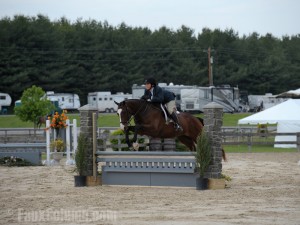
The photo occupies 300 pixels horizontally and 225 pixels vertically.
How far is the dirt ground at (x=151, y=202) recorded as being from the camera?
10.2m

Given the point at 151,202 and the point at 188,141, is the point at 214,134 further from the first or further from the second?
the point at 188,141

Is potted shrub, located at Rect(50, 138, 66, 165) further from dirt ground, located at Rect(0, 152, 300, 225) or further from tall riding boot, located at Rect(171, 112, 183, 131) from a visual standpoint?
tall riding boot, located at Rect(171, 112, 183, 131)

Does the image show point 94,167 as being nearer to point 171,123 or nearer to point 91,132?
point 91,132

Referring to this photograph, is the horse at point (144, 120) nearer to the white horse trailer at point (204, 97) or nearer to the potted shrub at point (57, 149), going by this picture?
the potted shrub at point (57, 149)

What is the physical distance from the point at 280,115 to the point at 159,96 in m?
17.0

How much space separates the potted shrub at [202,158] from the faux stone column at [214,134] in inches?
4.3

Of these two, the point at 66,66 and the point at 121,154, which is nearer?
the point at 121,154

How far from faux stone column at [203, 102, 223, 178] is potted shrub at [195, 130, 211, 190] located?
0.36 feet

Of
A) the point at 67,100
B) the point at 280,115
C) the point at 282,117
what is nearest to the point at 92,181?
the point at 282,117

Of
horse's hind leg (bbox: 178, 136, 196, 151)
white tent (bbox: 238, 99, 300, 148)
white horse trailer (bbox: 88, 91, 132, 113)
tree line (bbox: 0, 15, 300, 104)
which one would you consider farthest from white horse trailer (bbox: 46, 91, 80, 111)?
horse's hind leg (bbox: 178, 136, 196, 151)

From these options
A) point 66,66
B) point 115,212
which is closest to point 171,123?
point 115,212

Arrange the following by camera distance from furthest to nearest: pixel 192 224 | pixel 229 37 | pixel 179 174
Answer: pixel 229 37 < pixel 179 174 < pixel 192 224

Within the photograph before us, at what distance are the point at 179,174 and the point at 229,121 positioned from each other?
4074 centimetres

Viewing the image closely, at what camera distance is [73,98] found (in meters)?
64.7
